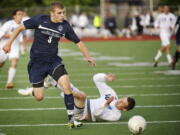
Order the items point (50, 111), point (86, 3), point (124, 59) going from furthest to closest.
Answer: point (86, 3) → point (124, 59) → point (50, 111)

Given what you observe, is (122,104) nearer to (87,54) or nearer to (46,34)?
(87,54)

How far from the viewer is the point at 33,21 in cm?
1055

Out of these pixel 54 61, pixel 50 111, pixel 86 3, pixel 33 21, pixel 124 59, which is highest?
pixel 33 21

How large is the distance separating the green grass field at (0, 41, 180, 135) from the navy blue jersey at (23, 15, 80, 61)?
1.22 meters

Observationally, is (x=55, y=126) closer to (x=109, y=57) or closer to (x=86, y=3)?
(x=109, y=57)

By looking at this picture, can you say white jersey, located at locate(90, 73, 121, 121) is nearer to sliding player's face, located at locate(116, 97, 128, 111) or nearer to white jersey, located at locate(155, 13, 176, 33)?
sliding player's face, located at locate(116, 97, 128, 111)

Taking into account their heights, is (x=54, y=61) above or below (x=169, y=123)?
above

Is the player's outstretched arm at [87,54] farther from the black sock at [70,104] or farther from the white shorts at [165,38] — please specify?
the white shorts at [165,38]

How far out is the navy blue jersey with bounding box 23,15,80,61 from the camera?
Result: 10.6m

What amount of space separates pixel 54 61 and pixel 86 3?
53222 mm

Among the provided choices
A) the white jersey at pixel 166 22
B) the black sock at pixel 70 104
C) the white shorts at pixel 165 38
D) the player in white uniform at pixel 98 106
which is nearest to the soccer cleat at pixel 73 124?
the black sock at pixel 70 104

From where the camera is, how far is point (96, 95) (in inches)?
563

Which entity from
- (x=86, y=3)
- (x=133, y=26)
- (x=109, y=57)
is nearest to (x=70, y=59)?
(x=109, y=57)

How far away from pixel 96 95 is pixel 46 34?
13.0 feet
